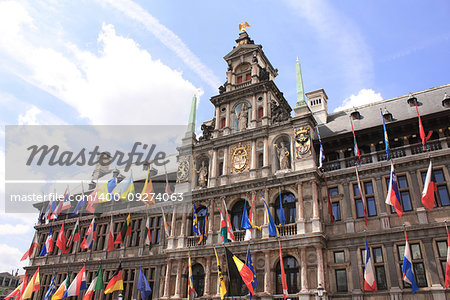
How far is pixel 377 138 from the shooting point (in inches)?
991

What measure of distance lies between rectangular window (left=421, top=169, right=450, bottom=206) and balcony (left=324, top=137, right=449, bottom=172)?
5.55 ft

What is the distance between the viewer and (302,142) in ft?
88.7

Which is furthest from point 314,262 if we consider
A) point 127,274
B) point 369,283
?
point 127,274

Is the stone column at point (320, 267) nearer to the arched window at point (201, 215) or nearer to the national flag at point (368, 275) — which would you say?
the national flag at point (368, 275)

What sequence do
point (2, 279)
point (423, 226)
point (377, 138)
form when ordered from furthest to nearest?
1. point (2, 279)
2. point (377, 138)
3. point (423, 226)

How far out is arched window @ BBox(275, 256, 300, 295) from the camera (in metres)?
23.1

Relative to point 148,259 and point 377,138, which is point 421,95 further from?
point 148,259

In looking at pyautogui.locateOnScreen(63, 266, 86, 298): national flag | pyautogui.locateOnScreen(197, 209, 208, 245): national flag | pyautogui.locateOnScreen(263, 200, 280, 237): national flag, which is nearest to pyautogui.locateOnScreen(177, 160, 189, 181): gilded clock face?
pyautogui.locateOnScreen(197, 209, 208, 245): national flag

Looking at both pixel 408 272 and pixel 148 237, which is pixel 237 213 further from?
pixel 408 272

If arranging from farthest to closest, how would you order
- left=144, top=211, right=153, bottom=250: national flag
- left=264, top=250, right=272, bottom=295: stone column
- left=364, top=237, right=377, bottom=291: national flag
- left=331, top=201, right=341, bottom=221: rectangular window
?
left=144, top=211, right=153, bottom=250: national flag
left=331, top=201, right=341, bottom=221: rectangular window
left=264, top=250, right=272, bottom=295: stone column
left=364, top=237, right=377, bottom=291: national flag

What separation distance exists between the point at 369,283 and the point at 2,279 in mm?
105005

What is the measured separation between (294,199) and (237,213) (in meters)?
4.82

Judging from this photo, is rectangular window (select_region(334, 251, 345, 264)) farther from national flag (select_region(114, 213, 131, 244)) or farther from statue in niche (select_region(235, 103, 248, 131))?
national flag (select_region(114, 213, 131, 244))

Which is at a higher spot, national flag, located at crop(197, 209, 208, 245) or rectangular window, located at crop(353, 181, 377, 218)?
rectangular window, located at crop(353, 181, 377, 218)
